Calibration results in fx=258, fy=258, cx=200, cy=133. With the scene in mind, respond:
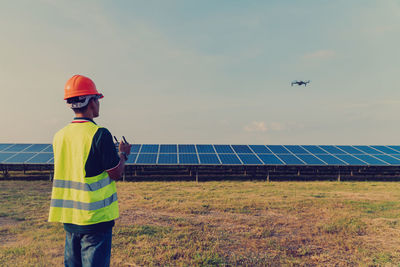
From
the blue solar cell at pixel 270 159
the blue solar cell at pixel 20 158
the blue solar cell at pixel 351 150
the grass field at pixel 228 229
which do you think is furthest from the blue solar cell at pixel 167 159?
the blue solar cell at pixel 351 150

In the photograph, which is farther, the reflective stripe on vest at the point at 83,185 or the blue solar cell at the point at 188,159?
the blue solar cell at the point at 188,159

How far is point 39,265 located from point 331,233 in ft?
25.9

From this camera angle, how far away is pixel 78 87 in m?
3.37

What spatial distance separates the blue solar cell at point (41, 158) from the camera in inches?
732

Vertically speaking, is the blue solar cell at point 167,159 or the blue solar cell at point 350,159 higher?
the blue solar cell at point 350,159

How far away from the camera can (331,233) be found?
26.0ft

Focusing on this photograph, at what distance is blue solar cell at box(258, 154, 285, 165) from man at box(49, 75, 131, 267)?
1690cm

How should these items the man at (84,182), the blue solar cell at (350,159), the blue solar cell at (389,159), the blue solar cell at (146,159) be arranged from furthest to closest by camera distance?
the blue solar cell at (389,159) → the blue solar cell at (350,159) → the blue solar cell at (146,159) → the man at (84,182)

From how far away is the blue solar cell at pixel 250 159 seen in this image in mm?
19047

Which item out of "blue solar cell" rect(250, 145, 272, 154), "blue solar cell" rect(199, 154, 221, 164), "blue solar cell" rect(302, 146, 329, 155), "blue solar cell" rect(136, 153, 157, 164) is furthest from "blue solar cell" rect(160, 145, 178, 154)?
"blue solar cell" rect(302, 146, 329, 155)

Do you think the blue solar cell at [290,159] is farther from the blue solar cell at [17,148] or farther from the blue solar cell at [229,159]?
the blue solar cell at [17,148]

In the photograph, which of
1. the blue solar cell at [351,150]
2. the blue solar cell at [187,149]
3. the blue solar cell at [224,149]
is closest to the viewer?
the blue solar cell at [187,149]

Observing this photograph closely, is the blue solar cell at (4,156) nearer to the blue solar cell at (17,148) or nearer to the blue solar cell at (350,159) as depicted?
the blue solar cell at (17,148)

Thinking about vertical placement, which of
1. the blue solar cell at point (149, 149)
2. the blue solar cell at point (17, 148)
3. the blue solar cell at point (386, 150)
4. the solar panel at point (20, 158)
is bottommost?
the solar panel at point (20, 158)
